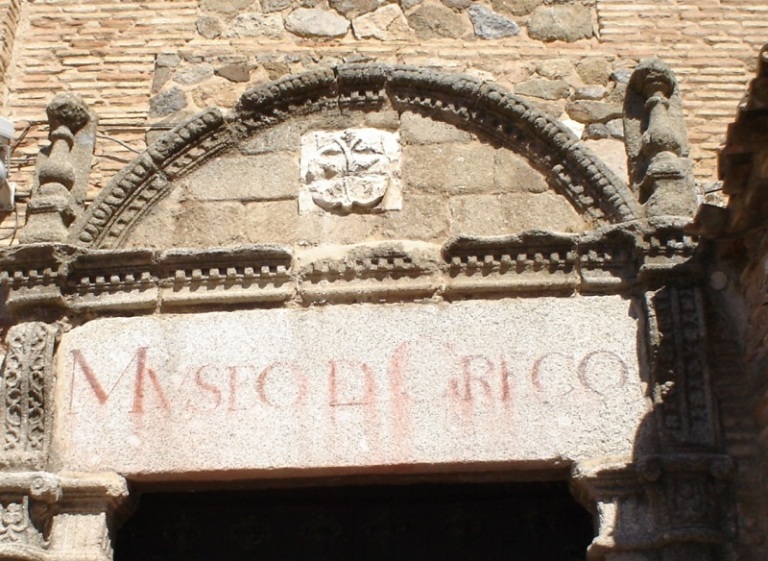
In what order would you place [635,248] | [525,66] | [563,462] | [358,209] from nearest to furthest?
[563,462], [635,248], [358,209], [525,66]

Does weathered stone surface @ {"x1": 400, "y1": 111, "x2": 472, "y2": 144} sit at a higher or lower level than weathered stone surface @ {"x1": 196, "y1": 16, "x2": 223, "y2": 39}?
lower

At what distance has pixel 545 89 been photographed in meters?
5.43

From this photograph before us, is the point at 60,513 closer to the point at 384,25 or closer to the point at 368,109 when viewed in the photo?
the point at 368,109

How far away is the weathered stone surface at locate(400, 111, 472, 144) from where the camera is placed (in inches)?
208

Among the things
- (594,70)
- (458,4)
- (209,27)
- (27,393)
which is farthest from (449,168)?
(27,393)

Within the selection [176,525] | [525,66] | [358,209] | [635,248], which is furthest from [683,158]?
[176,525]

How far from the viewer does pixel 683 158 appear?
5.04 m

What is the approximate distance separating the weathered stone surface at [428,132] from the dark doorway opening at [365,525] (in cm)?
156

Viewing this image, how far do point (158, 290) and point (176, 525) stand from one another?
1.03 m

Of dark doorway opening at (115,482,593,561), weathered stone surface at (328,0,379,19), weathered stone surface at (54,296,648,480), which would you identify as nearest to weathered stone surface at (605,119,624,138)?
weathered stone surface at (54,296,648,480)

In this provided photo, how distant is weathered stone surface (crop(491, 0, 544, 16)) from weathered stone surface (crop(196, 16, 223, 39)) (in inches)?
54.1

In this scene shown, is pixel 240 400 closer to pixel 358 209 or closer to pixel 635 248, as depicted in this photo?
pixel 358 209

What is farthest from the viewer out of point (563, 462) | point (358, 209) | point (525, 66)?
point (525, 66)

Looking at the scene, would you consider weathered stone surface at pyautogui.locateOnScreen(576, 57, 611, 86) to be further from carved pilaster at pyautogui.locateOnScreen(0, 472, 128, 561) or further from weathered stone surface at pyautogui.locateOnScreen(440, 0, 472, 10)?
carved pilaster at pyautogui.locateOnScreen(0, 472, 128, 561)
